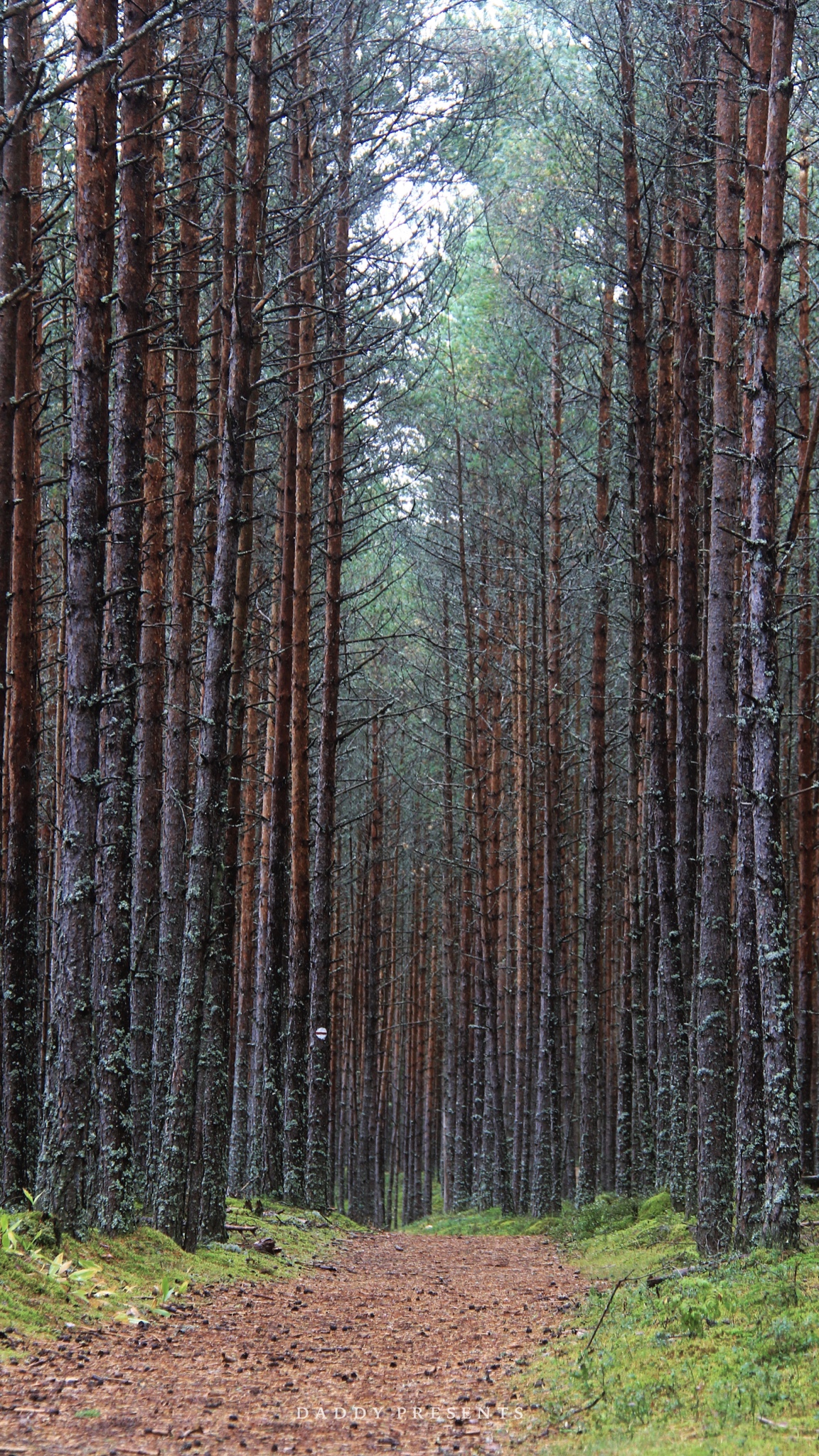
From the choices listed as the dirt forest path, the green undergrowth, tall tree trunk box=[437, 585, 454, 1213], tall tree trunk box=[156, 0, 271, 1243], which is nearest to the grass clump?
the dirt forest path

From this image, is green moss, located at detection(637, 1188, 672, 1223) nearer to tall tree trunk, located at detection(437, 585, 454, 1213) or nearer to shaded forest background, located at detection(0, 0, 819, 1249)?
shaded forest background, located at detection(0, 0, 819, 1249)

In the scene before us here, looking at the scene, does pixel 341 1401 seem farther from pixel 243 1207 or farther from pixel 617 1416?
pixel 243 1207

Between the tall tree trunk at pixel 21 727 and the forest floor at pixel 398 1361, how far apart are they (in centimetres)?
129

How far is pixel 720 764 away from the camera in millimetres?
8617

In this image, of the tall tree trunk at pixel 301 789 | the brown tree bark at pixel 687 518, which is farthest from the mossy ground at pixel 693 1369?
the tall tree trunk at pixel 301 789

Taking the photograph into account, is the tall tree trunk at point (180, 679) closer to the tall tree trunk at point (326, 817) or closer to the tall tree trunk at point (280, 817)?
the tall tree trunk at point (280, 817)

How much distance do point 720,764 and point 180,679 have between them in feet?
15.5

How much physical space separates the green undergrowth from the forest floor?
0.05 feet

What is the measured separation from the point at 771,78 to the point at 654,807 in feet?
19.8

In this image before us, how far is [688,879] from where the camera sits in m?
11.3

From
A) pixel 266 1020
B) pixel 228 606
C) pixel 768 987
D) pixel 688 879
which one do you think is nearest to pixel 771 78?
pixel 228 606

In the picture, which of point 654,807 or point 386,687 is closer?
point 654,807

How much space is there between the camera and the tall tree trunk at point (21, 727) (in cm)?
823

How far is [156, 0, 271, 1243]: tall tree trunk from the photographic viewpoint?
27.5 feet
